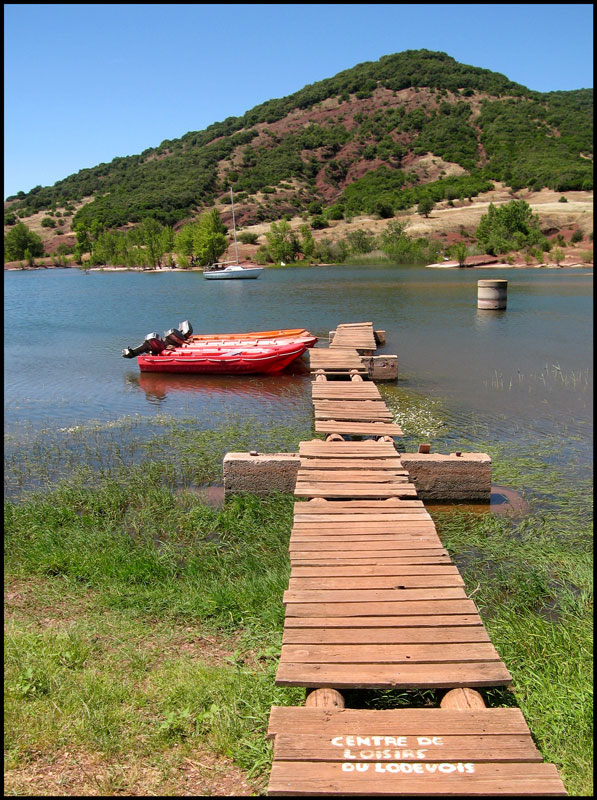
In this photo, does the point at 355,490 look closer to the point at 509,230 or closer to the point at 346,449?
the point at 346,449

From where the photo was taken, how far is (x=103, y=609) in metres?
5.93

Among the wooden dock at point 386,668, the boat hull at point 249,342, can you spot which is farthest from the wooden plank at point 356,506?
the boat hull at point 249,342

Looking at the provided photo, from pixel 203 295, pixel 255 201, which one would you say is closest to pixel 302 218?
pixel 255 201

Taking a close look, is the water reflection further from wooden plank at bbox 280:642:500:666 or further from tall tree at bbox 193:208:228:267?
tall tree at bbox 193:208:228:267

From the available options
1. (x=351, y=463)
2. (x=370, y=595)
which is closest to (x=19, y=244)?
(x=351, y=463)

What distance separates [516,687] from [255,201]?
4647 inches

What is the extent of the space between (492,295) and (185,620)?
27006 millimetres

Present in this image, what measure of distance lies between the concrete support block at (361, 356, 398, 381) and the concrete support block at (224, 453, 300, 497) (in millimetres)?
8344

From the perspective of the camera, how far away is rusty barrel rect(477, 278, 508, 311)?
98.8 feet

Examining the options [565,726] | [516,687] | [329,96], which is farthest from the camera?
[329,96]

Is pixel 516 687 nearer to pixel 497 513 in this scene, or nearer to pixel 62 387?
pixel 497 513

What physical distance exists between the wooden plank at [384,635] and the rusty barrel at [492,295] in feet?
89.8

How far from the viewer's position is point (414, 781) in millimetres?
3264

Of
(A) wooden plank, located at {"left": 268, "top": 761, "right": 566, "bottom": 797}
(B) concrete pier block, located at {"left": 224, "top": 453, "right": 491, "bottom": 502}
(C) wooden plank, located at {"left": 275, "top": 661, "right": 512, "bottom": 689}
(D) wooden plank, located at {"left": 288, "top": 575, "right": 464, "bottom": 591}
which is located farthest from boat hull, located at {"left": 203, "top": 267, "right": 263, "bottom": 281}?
(A) wooden plank, located at {"left": 268, "top": 761, "right": 566, "bottom": 797}
